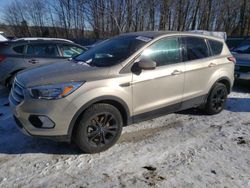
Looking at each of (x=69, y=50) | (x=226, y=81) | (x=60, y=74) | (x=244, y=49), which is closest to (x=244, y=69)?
(x=244, y=49)

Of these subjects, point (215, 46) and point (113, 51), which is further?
point (215, 46)

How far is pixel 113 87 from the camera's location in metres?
3.69

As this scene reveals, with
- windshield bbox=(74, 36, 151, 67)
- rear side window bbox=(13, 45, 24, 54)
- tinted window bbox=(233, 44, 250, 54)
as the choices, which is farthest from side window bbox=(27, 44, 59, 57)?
tinted window bbox=(233, 44, 250, 54)

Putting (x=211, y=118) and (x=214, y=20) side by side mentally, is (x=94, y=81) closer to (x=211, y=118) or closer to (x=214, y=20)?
(x=211, y=118)

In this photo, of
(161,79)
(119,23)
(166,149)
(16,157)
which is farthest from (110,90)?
(119,23)

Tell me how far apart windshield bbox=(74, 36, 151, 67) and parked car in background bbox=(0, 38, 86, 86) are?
92.7 inches

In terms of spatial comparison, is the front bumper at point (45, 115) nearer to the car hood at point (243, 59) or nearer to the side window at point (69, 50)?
the side window at point (69, 50)

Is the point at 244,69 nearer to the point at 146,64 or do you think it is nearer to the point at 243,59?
the point at 243,59

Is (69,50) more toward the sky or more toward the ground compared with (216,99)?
more toward the sky

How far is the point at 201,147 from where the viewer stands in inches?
157

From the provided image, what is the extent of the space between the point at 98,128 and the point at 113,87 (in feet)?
1.99

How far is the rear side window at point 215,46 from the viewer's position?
5.15 meters

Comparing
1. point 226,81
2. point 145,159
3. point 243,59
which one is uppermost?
point 243,59

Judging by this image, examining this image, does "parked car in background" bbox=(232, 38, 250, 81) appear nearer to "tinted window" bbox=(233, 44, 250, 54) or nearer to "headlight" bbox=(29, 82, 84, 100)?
"tinted window" bbox=(233, 44, 250, 54)
